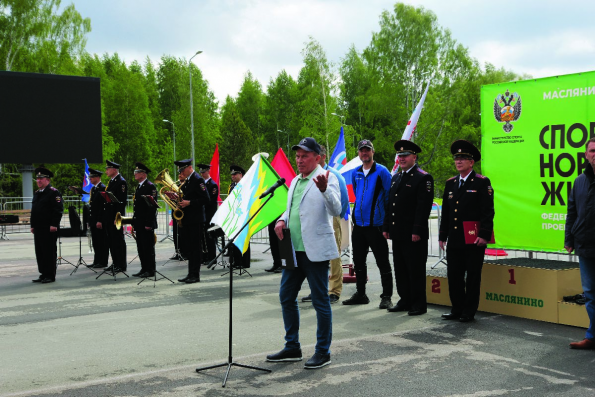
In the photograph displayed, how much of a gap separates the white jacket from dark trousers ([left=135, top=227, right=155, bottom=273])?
22.0 feet

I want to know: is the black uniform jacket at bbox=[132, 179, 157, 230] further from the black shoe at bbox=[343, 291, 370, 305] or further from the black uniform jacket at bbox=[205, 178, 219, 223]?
the black shoe at bbox=[343, 291, 370, 305]

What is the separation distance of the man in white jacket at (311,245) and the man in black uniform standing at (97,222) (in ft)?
27.8

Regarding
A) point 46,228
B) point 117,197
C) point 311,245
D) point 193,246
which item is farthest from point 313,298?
point 117,197

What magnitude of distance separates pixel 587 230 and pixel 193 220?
7.28 metres

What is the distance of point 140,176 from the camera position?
1228 centimetres

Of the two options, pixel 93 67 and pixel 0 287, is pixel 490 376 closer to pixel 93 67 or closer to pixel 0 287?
pixel 0 287

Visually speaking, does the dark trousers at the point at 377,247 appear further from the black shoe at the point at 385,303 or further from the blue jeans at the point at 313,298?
the blue jeans at the point at 313,298

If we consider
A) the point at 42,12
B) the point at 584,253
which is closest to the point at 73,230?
the point at 584,253

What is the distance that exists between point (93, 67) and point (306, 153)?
57.1 meters

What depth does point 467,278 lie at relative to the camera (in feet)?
24.9

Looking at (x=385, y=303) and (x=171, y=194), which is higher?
(x=171, y=194)

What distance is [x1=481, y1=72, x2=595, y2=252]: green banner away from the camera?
303 inches

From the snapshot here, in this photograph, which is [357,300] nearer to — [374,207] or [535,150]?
[374,207]

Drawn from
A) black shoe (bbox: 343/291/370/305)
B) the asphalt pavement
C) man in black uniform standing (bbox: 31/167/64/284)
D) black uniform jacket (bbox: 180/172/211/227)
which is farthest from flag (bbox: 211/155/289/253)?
man in black uniform standing (bbox: 31/167/64/284)
